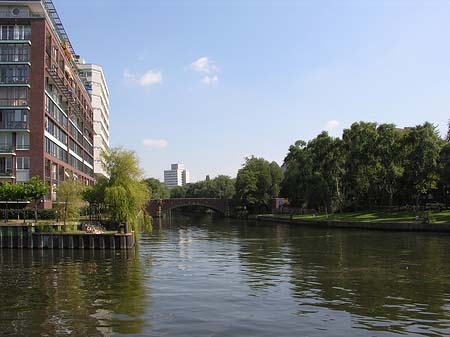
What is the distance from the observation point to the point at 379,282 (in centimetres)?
2938

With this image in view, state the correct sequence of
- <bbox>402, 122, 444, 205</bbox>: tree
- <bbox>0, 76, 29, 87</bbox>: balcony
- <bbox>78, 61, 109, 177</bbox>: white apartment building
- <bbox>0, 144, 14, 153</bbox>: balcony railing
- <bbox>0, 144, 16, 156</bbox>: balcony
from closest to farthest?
<bbox>0, 144, 16, 156</bbox>: balcony < <bbox>0, 144, 14, 153</bbox>: balcony railing < <bbox>0, 76, 29, 87</bbox>: balcony < <bbox>402, 122, 444, 205</bbox>: tree < <bbox>78, 61, 109, 177</bbox>: white apartment building

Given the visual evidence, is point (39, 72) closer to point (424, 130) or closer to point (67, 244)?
point (67, 244)

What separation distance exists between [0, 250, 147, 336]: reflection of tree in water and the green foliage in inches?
3938

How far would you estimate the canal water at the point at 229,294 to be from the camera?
19719mm

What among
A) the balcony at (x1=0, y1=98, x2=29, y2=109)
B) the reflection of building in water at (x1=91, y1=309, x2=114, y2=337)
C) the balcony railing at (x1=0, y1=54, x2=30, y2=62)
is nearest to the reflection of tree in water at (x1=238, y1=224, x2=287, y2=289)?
→ the reflection of building in water at (x1=91, y1=309, x2=114, y2=337)

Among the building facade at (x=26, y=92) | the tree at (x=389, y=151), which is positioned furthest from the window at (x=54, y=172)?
the tree at (x=389, y=151)

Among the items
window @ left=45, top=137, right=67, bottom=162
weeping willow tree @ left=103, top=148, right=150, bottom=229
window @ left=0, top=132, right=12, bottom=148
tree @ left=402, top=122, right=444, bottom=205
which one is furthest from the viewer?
tree @ left=402, top=122, right=444, bottom=205

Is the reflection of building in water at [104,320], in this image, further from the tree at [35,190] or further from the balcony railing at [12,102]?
the balcony railing at [12,102]

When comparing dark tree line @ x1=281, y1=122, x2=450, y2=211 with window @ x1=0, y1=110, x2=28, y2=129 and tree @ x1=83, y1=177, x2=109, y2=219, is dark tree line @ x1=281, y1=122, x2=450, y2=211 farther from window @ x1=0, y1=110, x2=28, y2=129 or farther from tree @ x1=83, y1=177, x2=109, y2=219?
window @ x1=0, y1=110, x2=28, y2=129

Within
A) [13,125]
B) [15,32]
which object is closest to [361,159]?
[13,125]

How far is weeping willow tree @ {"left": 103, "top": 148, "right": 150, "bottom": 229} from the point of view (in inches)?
2154

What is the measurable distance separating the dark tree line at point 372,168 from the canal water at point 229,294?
48306 millimetres

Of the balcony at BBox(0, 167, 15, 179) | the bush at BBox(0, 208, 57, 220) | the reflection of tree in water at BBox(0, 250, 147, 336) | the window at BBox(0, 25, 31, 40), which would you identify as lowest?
the reflection of tree in water at BBox(0, 250, 147, 336)

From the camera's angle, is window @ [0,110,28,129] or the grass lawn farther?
the grass lawn
